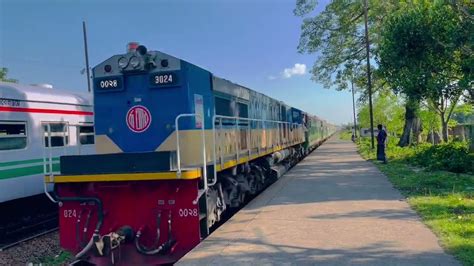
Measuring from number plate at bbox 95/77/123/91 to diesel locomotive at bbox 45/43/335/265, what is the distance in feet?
0.06

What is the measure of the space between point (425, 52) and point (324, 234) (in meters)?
11.3

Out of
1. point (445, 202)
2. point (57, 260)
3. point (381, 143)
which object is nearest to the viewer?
point (57, 260)

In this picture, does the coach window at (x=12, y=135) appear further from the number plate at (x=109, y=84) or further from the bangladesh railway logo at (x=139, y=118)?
the bangladesh railway logo at (x=139, y=118)

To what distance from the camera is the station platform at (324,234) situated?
561cm

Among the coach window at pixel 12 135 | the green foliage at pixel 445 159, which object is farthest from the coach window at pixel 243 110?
the green foliage at pixel 445 159

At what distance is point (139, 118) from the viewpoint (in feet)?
24.5

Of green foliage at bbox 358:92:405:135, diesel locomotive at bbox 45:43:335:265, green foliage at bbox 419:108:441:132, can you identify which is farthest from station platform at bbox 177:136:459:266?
green foliage at bbox 358:92:405:135

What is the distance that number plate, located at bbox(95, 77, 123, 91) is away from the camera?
745 cm

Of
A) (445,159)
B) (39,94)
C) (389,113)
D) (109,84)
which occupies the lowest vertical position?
(445,159)

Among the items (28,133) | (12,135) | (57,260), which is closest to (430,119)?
(28,133)

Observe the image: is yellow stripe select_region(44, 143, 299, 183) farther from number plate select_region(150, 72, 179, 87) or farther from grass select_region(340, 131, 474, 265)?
grass select_region(340, 131, 474, 265)

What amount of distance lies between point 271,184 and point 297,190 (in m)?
1.74

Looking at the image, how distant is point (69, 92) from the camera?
40.6 ft

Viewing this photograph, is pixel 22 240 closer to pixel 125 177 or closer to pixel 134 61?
pixel 125 177
